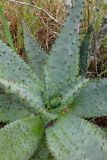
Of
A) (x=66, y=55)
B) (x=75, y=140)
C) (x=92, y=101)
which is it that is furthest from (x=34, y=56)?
(x=75, y=140)

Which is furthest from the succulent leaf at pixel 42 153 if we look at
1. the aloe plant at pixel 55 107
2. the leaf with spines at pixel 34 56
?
the leaf with spines at pixel 34 56

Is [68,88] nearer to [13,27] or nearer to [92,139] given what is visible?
[92,139]

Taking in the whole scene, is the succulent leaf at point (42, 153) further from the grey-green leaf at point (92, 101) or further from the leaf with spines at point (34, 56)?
the leaf with spines at point (34, 56)

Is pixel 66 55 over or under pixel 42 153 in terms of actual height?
over

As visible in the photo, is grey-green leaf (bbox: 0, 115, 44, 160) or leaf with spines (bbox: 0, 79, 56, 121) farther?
grey-green leaf (bbox: 0, 115, 44, 160)

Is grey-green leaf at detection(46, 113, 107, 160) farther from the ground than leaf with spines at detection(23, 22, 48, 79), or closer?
closer

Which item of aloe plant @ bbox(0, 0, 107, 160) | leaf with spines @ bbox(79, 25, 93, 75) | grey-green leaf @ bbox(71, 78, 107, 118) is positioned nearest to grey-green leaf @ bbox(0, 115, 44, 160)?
aloe plant @ bbox(0, 0, 107, 160)

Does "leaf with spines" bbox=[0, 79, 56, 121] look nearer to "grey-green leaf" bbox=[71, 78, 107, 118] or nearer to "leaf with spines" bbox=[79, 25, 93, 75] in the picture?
"grey-green leaf" bbox=[71, 78, 107, 118]

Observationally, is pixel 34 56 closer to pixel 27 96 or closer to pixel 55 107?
pixel 55 107
